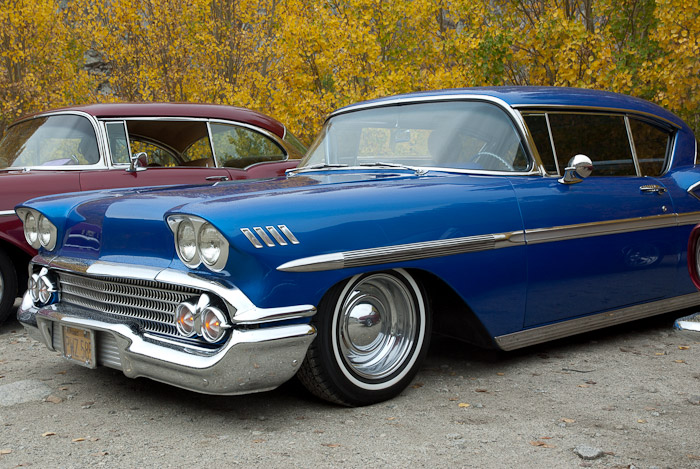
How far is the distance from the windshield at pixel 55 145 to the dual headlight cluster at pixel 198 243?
10.5ft

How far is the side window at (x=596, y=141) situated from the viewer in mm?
4355

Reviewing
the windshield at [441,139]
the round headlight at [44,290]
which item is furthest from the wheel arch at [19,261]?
the windshield at [441,139]

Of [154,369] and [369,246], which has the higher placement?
[369,246]

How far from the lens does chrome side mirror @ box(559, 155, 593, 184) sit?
4.06m

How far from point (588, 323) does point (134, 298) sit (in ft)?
7.91

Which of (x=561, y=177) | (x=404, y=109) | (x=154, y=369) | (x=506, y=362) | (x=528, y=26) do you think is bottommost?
(x=506, y=362)

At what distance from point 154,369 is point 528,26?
29.6 feet

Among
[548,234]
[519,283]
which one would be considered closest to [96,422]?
[519,283]

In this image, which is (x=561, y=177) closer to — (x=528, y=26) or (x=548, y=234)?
(x=548, y=234)

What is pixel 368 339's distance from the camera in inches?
138

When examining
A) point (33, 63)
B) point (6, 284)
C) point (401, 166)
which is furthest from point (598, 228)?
point (33, 63)

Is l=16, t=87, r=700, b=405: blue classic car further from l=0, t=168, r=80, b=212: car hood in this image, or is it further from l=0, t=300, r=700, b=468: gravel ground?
l=0, t=168, r=80, b=212: car hood

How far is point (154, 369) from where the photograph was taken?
316cm

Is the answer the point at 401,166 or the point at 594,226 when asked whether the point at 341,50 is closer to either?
the point at 401,166
